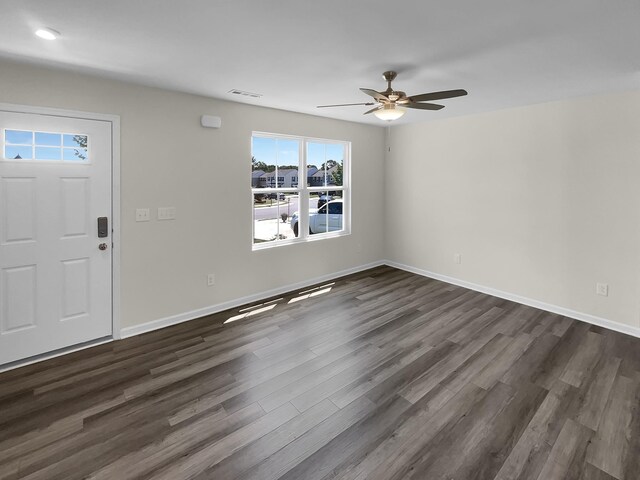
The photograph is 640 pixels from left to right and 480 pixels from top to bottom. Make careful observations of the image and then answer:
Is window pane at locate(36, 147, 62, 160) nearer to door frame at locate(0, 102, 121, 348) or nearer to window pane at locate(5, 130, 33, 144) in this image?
window pane at locate(5, 130, 33, 144)

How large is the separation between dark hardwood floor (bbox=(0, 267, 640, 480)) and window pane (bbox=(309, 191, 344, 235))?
182 cm

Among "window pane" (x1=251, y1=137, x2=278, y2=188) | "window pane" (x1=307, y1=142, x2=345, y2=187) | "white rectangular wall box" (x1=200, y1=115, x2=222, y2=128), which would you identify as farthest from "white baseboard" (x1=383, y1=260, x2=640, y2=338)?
"white rectangular wall box" (x1=200, y1=115, x2=222, y2=128)

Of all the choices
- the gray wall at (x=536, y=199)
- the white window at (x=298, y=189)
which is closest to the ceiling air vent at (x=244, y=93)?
the white window at (x=298, y=189)

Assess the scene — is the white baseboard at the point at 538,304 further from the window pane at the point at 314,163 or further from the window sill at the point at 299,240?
the window pane at the point at 314,163

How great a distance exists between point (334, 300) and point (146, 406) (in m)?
2.49

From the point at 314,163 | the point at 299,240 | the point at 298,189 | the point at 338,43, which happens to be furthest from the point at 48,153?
the point at 314,163

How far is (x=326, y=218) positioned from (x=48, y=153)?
3468 millimetres

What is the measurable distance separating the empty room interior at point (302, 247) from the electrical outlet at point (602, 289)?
4 centimetres

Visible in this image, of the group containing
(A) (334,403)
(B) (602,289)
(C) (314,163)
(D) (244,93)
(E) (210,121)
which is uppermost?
Result: (D) (244,93)

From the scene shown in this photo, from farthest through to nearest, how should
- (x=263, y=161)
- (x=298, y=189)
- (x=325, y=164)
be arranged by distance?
(x=325, y=164) < (x=298, y=189) < (x=263, y=161)

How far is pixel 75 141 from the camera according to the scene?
2936 millimetres

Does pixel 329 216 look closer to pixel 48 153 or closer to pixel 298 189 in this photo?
pixel 298 189

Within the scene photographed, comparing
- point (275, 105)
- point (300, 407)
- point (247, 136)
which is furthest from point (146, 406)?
point (275, 105)

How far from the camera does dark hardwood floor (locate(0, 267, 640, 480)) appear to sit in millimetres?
1827
